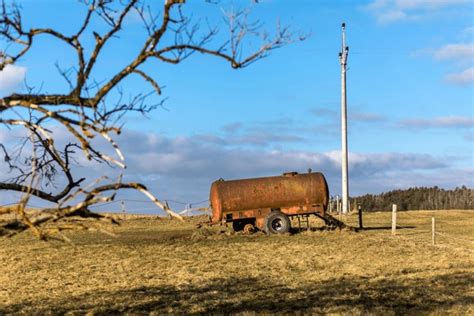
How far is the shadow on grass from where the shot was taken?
11953 mm

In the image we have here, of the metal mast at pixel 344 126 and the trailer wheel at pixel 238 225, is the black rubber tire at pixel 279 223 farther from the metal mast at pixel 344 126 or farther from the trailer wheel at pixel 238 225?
the metal mast at pixel 344 126

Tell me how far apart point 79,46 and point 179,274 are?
10.3 m

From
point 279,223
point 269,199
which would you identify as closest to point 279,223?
point 279,223

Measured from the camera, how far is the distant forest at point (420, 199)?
214ft

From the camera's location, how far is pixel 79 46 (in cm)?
740

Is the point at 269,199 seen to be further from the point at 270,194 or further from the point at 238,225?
the point at 238,225

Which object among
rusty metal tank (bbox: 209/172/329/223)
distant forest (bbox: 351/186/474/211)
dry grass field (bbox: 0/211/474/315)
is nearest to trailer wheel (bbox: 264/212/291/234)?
rusty metal tank (bbox: 209/172/329/223)

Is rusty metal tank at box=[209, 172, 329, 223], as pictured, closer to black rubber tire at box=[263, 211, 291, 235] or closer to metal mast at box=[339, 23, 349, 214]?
black rubber tire at box=[263, 211, 291, 235]

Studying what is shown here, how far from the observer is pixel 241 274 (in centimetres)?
1655

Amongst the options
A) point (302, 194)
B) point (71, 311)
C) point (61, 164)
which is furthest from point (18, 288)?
point (302, 194)

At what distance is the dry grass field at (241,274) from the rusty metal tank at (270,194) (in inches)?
51.4

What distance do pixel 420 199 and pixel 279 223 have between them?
45.0 meters

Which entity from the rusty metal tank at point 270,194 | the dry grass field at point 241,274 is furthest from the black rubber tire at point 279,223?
the dry grass field at point 241,274

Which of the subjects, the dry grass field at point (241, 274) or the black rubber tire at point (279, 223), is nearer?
the dry grass field at point (241, 274)
